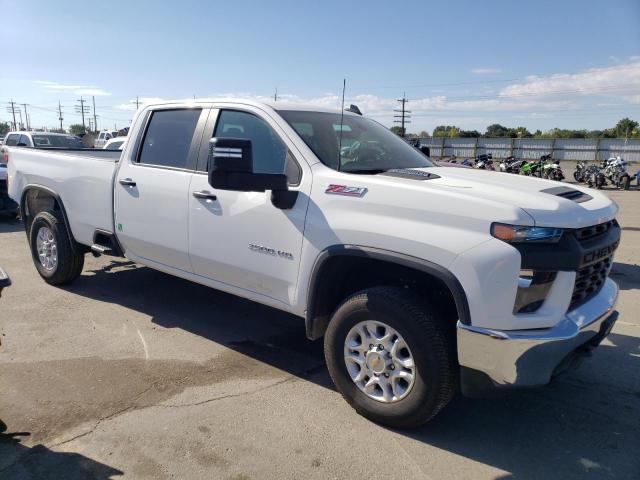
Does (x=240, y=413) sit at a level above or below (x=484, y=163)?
below

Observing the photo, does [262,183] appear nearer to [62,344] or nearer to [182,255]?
[182,255]

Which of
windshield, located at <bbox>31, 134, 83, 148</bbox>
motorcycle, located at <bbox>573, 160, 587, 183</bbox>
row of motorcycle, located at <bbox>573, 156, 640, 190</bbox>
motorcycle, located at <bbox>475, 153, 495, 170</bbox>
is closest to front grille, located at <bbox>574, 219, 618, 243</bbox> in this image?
windshield, located at <bbox>31, 134, 83, 148</bbox>

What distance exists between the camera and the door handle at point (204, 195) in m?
4.00

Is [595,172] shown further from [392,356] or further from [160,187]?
[392,356]

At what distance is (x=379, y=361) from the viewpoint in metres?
3.24

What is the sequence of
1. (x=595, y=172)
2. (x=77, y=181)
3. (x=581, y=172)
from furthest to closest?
1. (x=581, y=172)
2. (x=595, y=172)
3. (x=77, y=181)

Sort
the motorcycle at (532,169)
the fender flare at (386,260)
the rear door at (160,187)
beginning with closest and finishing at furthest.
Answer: the fender flare at (386,260) → the rear door at (160,187) → the motorcycle at (532,169)

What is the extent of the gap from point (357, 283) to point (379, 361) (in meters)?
0.60

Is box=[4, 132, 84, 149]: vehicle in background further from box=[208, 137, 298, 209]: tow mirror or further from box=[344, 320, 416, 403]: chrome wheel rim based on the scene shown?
box=[344, 320, 416, 403]: chrome wheel rim

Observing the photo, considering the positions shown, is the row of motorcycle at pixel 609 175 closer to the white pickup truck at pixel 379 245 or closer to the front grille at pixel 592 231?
the white pickup truck at pixel 379 245

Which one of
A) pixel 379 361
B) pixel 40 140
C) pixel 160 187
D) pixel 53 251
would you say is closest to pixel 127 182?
pixel 160 187

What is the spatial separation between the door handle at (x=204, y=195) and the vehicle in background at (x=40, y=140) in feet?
36.0

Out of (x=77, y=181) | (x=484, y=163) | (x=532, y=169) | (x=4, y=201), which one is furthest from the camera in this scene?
(x=484, y=163)

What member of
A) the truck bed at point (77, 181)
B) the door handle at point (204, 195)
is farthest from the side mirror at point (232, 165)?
the truck bed at point (77, 181)
